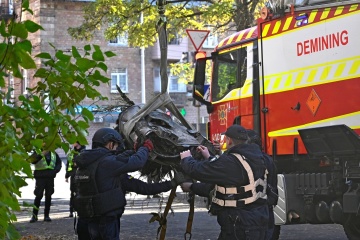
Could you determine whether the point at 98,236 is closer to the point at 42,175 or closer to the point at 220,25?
the point at 42,175

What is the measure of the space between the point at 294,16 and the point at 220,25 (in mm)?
10969

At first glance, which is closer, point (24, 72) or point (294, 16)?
point (24, 72)

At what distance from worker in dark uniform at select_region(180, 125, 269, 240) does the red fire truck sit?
9.25ft

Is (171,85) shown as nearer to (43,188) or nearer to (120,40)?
(120,40)

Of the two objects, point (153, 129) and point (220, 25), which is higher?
point (220, 25)

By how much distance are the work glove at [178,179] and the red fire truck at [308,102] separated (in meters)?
2.20

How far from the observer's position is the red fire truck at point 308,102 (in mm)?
9578

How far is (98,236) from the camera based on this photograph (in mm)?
7414

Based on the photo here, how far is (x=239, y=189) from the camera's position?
22.7 feet

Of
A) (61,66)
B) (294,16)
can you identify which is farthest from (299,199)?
(61,66)

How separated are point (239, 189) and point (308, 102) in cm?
355

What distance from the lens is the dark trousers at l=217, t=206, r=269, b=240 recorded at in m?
6.88

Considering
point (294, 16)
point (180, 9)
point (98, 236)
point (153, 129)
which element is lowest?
point (98, 236)

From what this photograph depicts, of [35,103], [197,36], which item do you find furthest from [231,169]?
[197,36]
